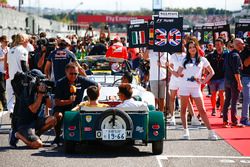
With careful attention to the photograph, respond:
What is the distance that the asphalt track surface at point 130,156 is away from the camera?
11641mm

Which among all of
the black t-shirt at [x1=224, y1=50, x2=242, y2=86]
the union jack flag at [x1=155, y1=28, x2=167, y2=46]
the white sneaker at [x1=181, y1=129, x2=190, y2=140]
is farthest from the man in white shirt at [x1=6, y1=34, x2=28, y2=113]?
the black t-shirt at [x1=224, y1=50, x2=242, y2=86]

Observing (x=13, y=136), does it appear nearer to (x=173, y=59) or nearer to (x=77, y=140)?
(x=77, y=140)

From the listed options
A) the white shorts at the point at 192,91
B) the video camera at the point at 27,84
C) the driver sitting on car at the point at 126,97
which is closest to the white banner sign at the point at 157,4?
the white shorts at the point at 192,91

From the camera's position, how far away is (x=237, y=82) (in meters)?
16.5

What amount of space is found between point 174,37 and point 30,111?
3.51 metres

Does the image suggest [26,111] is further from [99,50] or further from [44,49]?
[99,50]

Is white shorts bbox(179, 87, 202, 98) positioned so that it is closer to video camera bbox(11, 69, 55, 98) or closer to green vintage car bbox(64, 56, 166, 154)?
green vintage car bbox(64, 56, 166, 154)

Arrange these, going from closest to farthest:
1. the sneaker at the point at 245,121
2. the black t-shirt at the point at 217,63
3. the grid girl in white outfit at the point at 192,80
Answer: the grid girl in white outfit at the point at 192,80 < the sneaker at the point at 245,121 < the black t-shirt at the point at 217,63

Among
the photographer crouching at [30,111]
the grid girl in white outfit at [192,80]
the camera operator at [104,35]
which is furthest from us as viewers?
the camera operator at [104,35]

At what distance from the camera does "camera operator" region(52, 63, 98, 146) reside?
13641mm

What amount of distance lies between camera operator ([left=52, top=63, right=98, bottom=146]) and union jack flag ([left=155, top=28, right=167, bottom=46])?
209 centimetres

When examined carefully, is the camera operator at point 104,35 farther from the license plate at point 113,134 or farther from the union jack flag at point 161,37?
the license plate at point 113,134

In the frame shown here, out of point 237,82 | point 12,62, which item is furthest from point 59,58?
point 237,82

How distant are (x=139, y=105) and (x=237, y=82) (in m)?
4.40
